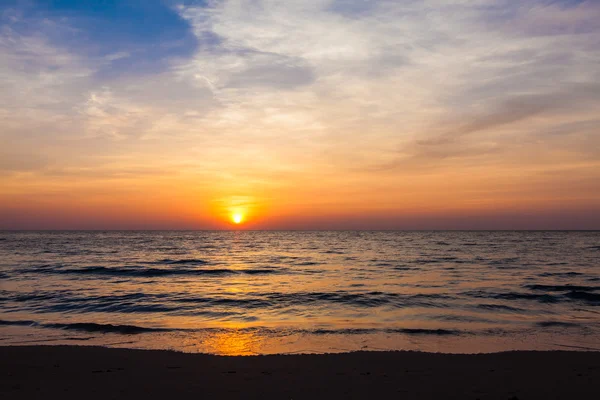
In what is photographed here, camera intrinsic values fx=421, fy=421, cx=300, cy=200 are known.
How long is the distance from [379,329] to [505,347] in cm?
403

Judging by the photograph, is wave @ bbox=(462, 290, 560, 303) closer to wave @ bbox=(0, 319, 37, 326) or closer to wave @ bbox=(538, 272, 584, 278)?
wave @ bbox=(538, 272, 584, 278)

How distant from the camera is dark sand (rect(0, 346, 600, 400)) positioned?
8.15 m

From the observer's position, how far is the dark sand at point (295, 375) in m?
8.15

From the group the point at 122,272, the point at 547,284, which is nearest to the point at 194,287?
the point at 122,272

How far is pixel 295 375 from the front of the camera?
366 inches

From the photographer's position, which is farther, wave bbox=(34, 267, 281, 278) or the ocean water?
wave bbox=(34, 267, 281, 278)

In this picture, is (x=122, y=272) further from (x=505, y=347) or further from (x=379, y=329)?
(x=505, y=347)

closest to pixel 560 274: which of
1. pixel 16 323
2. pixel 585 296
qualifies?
pixel 585 296

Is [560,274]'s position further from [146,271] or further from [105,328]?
[146,271]

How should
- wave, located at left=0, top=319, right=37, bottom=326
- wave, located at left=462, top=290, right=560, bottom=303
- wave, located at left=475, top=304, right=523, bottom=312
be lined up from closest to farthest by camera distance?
wave, located at left=0, top=319, right=37, bottom=326, wave, located at left=475, top=304, right=523, bottom=312, wave, located at left=462, top=290, right=560, bottom=303

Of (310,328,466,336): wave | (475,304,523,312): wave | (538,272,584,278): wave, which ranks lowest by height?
(538,272,584,278): wave

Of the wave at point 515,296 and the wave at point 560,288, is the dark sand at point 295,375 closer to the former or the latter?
the wave at point 515,296

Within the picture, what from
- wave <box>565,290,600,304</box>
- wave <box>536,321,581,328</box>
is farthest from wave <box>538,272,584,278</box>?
wave <box>536,321,581,328</box>

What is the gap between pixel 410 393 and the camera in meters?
8.12
